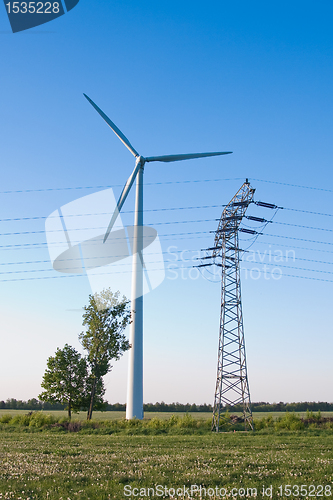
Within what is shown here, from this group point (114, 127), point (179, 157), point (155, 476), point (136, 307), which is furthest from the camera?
point (114, 127)

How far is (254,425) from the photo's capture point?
1423 inches

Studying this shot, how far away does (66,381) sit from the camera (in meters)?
42.5

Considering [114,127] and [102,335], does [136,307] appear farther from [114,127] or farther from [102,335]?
[114,127]

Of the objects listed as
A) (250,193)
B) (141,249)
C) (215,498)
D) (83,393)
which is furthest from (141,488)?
(83,393)

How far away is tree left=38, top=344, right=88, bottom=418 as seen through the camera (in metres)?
42.2

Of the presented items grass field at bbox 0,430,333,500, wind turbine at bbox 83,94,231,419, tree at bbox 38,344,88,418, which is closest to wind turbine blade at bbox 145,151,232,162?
wind turbine at bbox 83,94,231,419

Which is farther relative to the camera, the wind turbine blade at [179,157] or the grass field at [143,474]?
the wind turbine blade at [179,157]

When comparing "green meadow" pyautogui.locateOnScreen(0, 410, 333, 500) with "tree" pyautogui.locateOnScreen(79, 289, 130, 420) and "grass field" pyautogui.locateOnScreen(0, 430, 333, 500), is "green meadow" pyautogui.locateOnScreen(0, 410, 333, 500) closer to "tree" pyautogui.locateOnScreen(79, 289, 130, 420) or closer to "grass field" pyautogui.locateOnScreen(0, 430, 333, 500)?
"grass field" pyautogui.locateOnScreen(0, 430, 333, 500)

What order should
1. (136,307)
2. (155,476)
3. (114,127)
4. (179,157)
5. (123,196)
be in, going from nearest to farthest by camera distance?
(155,476)
(136,307)
(123,196)
(179,157)
(114,127)

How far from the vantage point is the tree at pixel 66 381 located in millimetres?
42250

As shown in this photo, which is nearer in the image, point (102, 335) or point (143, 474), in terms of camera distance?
point (143, 474)

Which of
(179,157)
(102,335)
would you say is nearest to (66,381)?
(102,335)

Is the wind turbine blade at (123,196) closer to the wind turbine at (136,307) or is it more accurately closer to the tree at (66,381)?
the wind turbine at (136,307)

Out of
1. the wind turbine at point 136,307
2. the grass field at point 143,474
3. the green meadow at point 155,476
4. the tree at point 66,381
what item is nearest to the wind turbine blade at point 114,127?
the wind turbine at point 136,307
